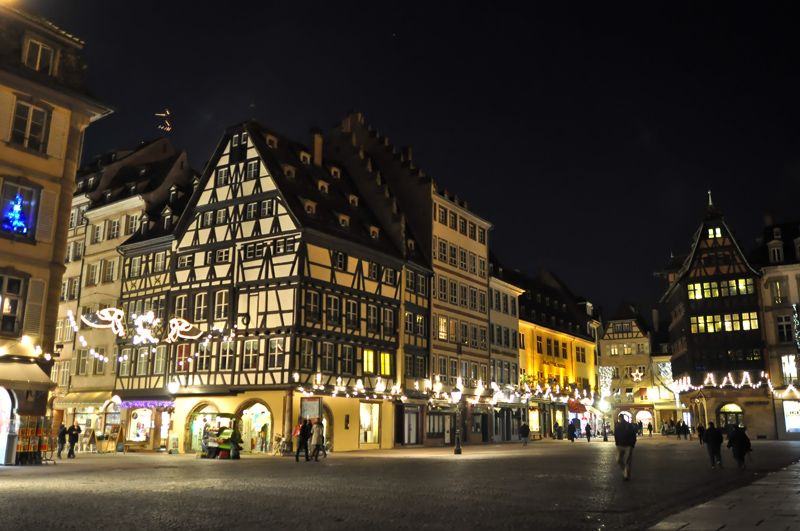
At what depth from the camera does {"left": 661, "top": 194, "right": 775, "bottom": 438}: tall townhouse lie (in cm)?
6456

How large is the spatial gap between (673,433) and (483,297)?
3259 cm

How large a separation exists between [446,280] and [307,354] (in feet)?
56.3

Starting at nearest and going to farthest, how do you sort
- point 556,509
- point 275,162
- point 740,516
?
point 740,516 → point 556,509 → point 275,162

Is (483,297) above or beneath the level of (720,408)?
above

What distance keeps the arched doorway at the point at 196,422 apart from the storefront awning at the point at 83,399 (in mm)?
6967

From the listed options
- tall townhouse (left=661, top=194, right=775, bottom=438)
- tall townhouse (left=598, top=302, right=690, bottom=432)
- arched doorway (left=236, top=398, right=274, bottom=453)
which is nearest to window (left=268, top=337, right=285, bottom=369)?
arched doorway (left=236, top=398, right=274, bottom=453)

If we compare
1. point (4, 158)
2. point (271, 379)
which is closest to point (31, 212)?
point (4, 158)

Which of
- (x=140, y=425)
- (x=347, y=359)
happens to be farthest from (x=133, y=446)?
(x=347, y=359)

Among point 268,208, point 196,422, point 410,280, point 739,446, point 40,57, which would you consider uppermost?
point 40,57

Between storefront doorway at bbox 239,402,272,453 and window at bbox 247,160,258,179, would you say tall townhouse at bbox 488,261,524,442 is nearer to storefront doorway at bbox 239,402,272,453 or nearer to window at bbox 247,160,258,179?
storefront doorway at bbox 239,402,272,453

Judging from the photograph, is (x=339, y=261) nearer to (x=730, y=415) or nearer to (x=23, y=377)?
(x=23, y=377)

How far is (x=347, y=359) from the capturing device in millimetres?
43906

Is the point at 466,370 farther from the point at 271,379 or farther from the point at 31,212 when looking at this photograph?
the point at 31,212

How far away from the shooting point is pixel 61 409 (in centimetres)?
5041
